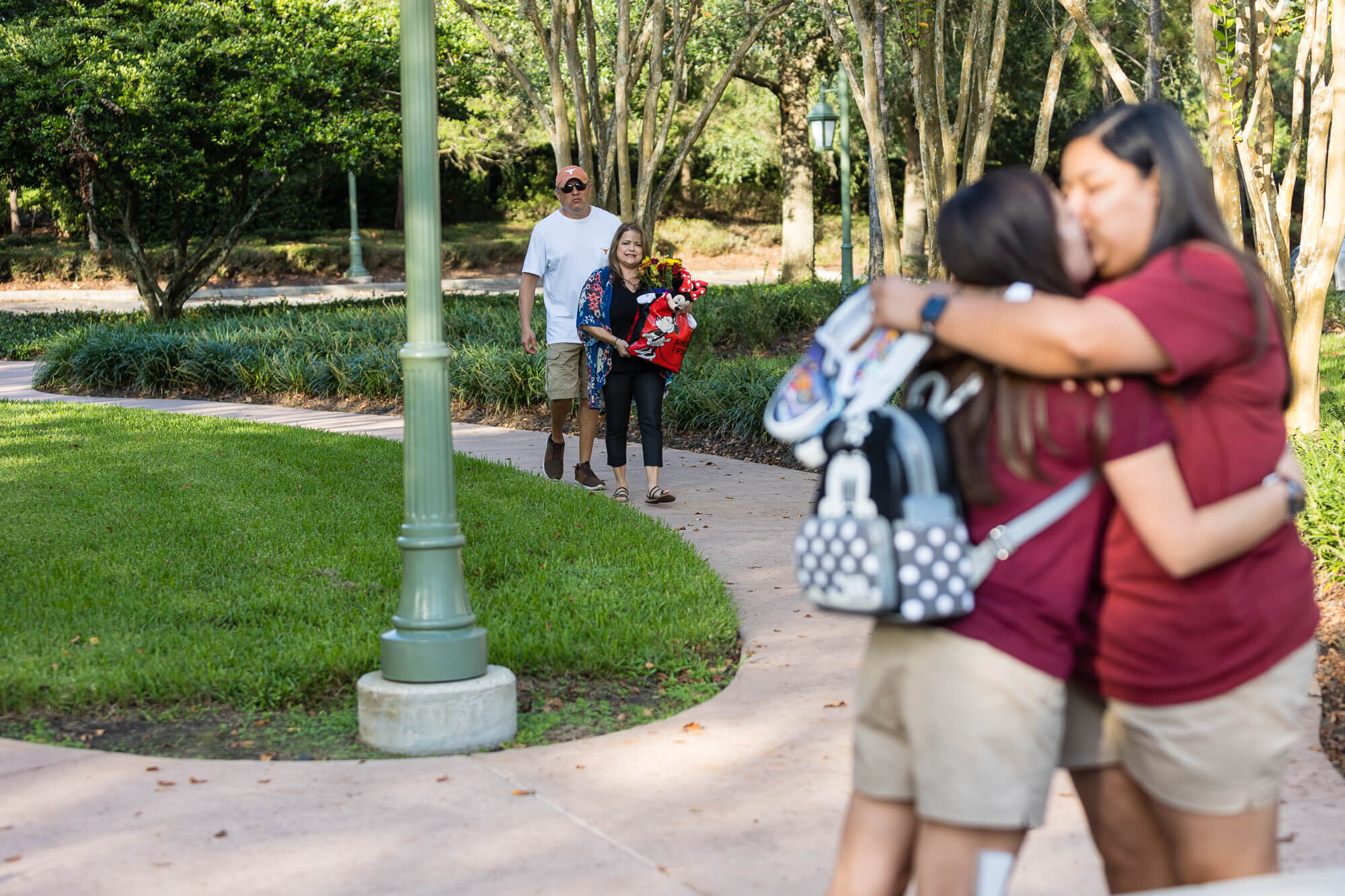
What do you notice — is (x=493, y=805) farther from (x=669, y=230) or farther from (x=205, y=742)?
(x=669, y=230)

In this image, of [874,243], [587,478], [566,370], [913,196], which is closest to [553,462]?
[587,478]

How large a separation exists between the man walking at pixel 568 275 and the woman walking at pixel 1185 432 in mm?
5794

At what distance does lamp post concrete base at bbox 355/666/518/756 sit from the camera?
3918 mm

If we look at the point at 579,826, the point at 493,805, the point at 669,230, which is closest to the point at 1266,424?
the point at 579,826

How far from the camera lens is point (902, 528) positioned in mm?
1863

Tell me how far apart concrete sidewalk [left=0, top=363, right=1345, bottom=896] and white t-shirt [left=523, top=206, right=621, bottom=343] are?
3.70 m

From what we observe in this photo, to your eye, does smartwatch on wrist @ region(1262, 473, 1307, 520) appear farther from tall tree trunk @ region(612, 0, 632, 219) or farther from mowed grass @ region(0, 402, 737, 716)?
tall tree trunk @ region(612, 0, 632, 219)

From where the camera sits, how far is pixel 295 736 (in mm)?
4125

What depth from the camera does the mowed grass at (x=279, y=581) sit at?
4500 mm

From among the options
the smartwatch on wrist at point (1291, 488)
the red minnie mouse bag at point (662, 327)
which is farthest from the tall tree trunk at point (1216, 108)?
the smartwatch on wrist at point (1291, 488)

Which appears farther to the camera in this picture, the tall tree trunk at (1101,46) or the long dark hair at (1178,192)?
the tall tree trunk at (1101,46)

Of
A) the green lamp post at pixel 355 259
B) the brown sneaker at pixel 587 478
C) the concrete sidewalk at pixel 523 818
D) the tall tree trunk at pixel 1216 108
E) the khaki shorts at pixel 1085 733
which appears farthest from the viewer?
the green lamp post at pixel 355 259

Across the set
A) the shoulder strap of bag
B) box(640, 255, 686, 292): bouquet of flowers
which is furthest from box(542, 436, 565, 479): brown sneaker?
the shoulder strap of bag

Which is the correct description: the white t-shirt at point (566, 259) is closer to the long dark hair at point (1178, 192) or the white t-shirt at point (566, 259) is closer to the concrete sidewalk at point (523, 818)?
the concrete sidewalk at point (523, 818)
